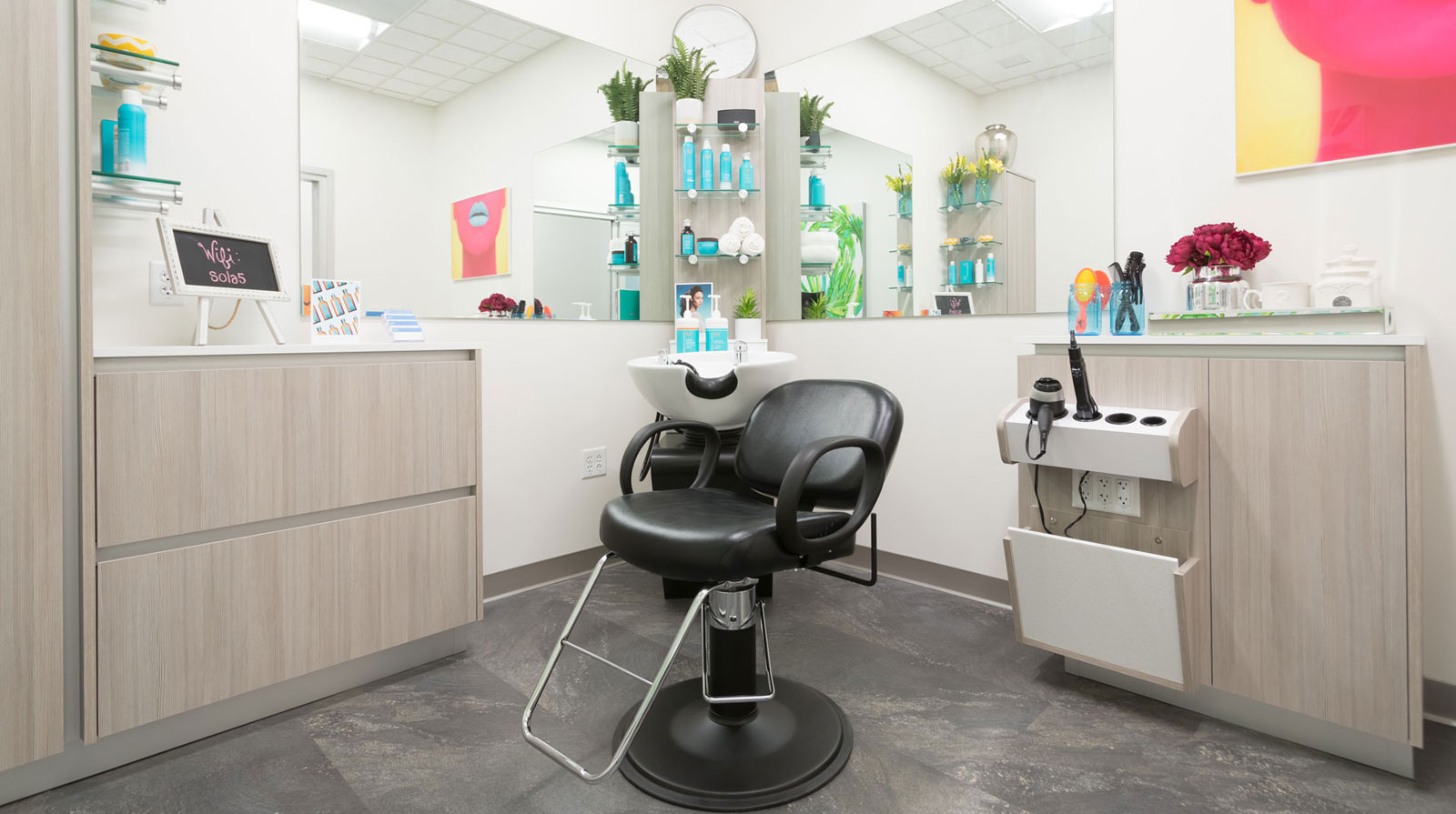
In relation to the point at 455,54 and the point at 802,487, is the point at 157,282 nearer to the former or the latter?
the point at 455,54

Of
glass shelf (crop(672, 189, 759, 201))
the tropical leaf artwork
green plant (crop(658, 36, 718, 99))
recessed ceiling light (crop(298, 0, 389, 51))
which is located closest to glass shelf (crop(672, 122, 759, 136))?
green plant (crop(658, 36, 718, 99))

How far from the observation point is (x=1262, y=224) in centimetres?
196

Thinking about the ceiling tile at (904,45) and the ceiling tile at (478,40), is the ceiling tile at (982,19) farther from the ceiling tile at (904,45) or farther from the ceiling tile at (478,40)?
the ceiling tile at (478,40)

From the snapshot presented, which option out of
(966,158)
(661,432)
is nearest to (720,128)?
(966,158)

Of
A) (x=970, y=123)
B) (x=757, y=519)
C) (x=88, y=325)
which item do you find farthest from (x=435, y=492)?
(x=970, y=123)

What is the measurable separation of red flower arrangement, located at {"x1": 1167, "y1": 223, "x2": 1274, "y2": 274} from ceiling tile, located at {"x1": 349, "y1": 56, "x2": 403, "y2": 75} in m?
2.45

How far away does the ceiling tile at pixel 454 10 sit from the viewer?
244 centimetres

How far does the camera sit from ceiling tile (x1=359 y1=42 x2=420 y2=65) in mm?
2314

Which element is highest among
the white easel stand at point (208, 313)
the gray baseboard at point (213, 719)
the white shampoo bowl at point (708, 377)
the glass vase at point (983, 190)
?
the glass vase at point (983, 190)

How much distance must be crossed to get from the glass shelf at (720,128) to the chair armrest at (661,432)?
61.8 inches

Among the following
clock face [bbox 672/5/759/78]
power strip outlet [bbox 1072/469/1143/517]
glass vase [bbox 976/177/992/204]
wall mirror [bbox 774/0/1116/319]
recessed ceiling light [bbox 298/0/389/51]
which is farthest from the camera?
clock face [bbox 672/5/759/78]

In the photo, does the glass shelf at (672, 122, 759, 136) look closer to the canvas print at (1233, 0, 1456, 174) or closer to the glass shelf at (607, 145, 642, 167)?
the glass shelf at (607, 145, 642, 167)

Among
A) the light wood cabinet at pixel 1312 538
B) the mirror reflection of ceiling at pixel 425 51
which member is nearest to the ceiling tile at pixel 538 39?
the mirror reflection of ceiling at pixel 425 51

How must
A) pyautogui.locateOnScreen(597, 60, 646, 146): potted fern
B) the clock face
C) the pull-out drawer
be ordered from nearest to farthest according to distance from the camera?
the pull-out drawer, pyautogui.locateOnScreen(597, 60, 646, 146): potted fern, the clock face
